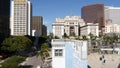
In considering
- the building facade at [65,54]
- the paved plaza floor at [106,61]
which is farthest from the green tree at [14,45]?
the building facade at [65,54]

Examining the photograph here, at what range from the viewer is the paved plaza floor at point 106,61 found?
47531 mm

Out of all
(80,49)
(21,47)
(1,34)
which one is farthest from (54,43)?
(1,34)

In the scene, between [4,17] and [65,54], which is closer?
[65,54]

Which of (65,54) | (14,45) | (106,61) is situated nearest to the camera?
(65,54)

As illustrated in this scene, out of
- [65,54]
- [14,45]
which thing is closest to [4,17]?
[14,45]

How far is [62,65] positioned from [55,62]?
1077 mm

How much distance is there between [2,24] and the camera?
143m

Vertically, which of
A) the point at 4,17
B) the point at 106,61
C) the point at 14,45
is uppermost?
the point at 4,17

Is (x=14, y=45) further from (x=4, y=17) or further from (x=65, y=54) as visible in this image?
(x=65, y=54)

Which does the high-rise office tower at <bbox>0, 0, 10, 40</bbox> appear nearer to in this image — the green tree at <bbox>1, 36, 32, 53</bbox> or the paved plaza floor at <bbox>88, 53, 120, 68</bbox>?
the green tree at <bbox>1, 36, 32, 53</bbox>

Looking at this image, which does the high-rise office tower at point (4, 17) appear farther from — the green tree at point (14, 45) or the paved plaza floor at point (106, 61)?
the paved plaza floor at point (106, 61)

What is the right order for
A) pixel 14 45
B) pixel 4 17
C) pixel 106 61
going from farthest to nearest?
1. pixel 4 17
2. pixel 14 45
3. pixel 106 61

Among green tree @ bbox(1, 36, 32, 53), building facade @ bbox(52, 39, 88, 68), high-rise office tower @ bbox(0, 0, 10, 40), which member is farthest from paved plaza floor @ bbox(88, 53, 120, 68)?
high-rise office tower @ bbox(0, 0, 10, 40)

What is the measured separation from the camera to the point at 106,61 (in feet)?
159
